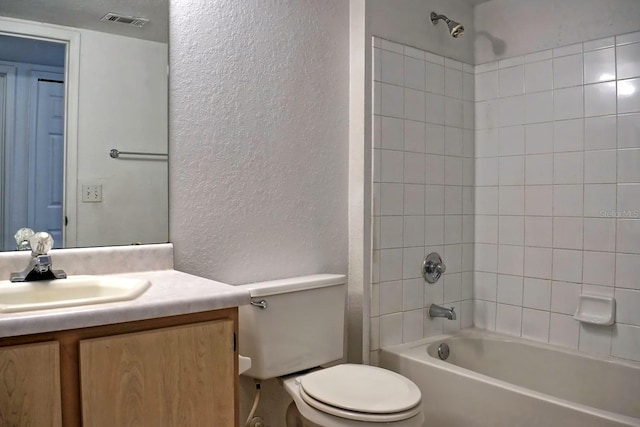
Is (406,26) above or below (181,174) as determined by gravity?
above

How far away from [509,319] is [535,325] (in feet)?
Result: 0.46

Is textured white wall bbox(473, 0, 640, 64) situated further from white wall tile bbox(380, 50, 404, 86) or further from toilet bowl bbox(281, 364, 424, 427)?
toilet bowl bbox(281, 364, 424, 427)

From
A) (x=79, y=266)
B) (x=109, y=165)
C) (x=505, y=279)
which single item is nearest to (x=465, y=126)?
(x=505, y=279)

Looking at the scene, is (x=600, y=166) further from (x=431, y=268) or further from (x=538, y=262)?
(x=431, y=268)

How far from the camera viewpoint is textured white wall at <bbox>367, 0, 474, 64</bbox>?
238 cm

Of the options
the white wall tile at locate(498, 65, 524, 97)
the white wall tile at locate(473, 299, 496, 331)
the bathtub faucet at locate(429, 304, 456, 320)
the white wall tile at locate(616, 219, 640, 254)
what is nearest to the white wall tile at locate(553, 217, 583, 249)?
the white wall tile at locate(616, 219, 640, 254)

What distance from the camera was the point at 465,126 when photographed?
279 centimetres

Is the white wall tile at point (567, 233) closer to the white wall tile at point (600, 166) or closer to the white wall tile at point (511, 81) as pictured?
the white wall tile at point (600, 166)

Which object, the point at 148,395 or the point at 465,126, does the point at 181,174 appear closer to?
the point at 148,395

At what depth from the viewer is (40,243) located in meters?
1.46

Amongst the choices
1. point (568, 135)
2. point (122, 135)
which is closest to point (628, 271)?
point (568, 135)

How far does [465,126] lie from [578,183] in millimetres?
650

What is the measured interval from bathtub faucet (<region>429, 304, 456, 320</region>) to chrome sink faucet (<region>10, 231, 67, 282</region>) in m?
1.71

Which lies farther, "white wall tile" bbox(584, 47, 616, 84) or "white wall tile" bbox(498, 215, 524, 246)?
"white wall tile" bbox(498, 215, 524, 246)
